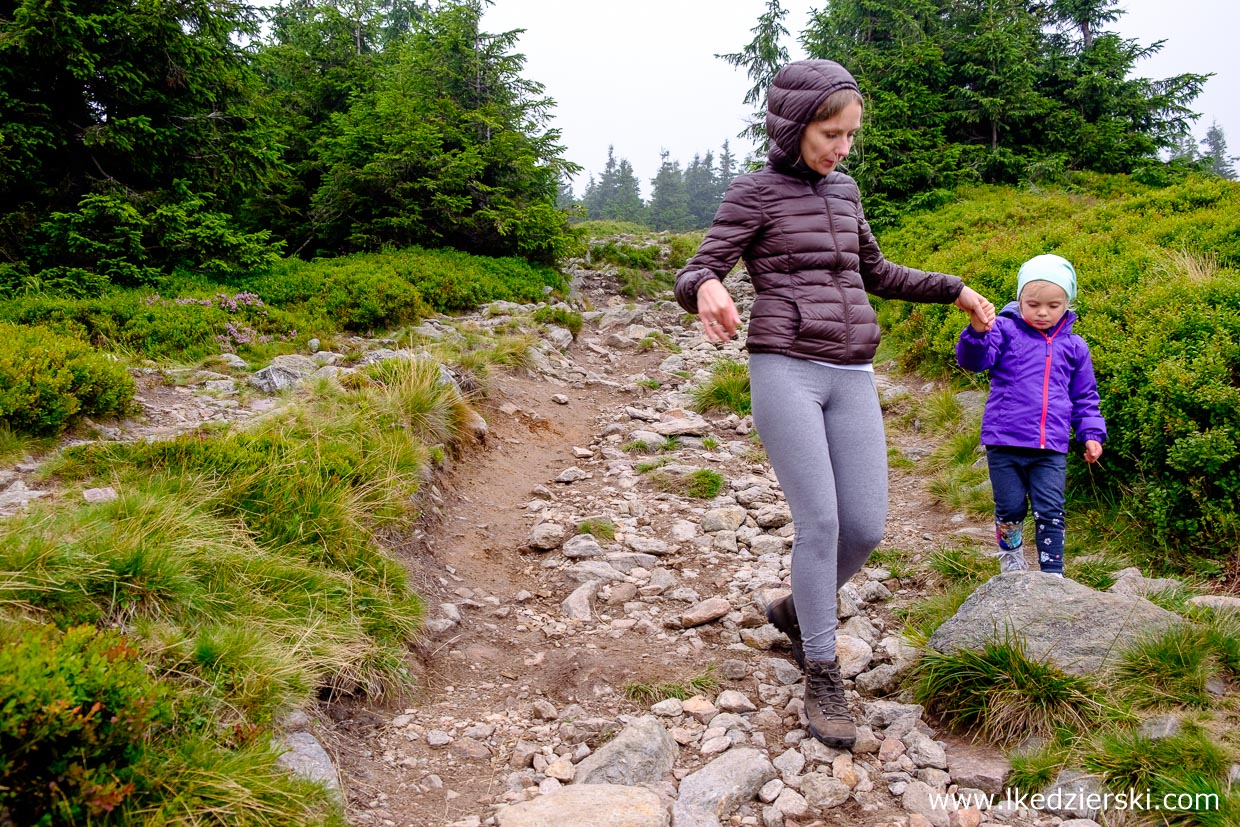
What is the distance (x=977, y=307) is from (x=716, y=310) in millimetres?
1488

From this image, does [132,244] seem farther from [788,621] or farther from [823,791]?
[823,791]

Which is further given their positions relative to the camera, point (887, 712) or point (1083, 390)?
point (1083, 390)

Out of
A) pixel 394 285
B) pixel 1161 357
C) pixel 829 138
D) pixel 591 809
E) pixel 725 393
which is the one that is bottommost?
pixel 591 809

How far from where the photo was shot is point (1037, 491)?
3.90 meters

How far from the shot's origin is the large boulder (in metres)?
3.05

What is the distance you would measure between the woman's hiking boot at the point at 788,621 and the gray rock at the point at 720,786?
693mm

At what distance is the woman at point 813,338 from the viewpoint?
2879 mm

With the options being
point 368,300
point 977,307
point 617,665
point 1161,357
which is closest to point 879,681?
point 617,665

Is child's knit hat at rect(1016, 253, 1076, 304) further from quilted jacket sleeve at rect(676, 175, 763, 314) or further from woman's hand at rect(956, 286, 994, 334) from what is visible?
quilted jacket sleeve at rect(676, 175, 763, 314)

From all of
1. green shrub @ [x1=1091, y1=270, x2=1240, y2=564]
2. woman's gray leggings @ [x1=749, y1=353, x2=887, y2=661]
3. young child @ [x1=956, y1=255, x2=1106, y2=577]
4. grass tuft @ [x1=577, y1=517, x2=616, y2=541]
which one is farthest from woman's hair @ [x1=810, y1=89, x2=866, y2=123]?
grass tuft @ [x1=577, y1=517, x2=616, y2=541]

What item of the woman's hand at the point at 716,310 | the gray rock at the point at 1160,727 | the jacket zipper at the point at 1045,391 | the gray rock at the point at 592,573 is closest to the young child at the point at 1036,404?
the jacket zipper at the point at 1045,391

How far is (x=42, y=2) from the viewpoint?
892 cm

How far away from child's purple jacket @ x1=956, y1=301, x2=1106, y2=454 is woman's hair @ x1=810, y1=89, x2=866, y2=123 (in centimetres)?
160

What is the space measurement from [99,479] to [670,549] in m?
3.62
